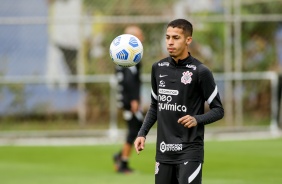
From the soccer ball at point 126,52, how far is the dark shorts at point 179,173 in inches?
53.5

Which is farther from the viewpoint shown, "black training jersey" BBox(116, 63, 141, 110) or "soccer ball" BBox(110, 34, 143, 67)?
"black training jersey" BBox(116, 63, 141, 110)

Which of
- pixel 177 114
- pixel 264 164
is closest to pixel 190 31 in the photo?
pixel 177 114

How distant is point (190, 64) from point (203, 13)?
1377cm

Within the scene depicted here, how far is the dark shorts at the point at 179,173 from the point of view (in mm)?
7331

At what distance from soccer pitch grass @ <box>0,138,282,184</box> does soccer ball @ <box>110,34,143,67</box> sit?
3670mm

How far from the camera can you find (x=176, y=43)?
7.54 metres

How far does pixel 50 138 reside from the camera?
1956cm

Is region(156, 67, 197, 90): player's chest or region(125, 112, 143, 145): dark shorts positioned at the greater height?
region(156, 67, 197, 90): player's chest

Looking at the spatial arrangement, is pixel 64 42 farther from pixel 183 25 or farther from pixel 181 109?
pixel 181 109

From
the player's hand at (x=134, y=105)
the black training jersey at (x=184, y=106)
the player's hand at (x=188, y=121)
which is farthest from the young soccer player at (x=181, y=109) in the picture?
the player's hand at (x=134, y=105)

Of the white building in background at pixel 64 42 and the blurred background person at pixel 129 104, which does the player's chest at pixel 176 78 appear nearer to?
the blurred background person at pixel 129 104

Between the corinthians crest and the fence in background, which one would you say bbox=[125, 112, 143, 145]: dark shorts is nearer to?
the corinthians crest

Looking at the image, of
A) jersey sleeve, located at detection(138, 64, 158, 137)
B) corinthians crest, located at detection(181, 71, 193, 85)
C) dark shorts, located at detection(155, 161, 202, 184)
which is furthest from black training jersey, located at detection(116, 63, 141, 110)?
dark shorts, located at detection(155, 161, 202, 184)

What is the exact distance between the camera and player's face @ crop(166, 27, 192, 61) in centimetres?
752
